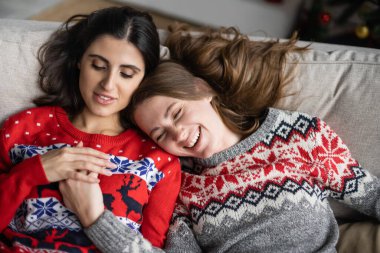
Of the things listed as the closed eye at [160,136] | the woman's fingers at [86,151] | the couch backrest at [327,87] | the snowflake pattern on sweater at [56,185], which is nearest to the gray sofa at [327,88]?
the couch backrest at [327,87]

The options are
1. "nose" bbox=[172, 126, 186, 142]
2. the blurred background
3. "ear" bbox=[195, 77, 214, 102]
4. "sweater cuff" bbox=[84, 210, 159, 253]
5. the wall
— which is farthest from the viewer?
the wall

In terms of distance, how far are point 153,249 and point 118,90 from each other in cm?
49

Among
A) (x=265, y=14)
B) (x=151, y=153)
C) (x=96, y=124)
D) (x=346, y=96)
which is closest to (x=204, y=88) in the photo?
(x=151, y=153)

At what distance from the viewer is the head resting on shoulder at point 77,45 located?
128 cm

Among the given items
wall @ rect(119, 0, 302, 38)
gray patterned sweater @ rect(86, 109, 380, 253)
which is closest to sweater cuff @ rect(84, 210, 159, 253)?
gray patterned sweater @ rect(86, 109, 380, 253)

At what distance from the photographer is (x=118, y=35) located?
4.14 ft

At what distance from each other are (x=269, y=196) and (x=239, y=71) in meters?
0.45

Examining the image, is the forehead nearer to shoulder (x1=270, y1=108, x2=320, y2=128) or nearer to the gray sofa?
the gray sofa

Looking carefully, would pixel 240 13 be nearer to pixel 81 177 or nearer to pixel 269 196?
pixel 269 196

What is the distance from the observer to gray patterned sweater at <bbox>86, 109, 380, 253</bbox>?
1195mm

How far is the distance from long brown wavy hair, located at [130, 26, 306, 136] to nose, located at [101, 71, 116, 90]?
19 centimetres

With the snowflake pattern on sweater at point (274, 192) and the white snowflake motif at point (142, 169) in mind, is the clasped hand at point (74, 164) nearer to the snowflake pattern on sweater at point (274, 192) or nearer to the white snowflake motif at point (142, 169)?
the white snowflake motif at point (142, 169)

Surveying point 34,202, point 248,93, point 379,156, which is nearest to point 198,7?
point 248,93

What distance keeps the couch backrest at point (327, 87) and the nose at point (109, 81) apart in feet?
0.97
